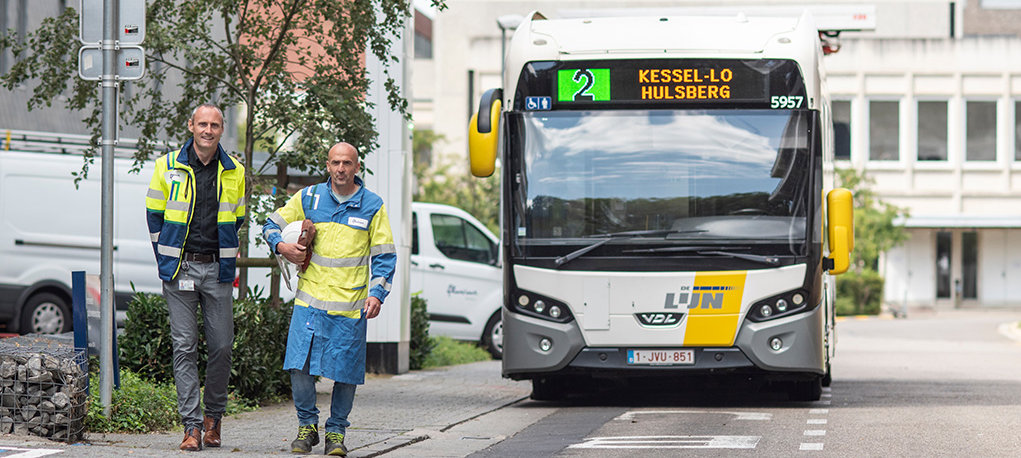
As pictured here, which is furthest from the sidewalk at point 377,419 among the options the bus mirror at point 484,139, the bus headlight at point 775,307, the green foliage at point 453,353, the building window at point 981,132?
the building window at point 981,132

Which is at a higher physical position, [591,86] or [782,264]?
[591,86]

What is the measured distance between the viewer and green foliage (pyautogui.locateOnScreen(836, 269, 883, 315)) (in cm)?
4522

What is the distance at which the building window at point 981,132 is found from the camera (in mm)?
52188

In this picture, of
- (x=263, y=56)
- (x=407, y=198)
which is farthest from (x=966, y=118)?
(x=263, y=56)

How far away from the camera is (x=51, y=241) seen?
18094mm

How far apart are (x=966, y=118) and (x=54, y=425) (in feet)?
158

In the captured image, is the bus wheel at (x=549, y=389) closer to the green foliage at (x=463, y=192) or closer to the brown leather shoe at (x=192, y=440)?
the brown leather shoe at (x=192, y=440)

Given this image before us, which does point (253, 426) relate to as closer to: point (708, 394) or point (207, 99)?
point (207, 99)

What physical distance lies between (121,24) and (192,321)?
1923 millimetres

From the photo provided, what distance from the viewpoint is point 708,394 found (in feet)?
45.9

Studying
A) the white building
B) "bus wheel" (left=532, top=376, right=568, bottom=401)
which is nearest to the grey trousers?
"bus wheel" (left=532, top=376, right=568, bottom=401)

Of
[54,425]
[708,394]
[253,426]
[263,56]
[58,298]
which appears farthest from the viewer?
[58,298]

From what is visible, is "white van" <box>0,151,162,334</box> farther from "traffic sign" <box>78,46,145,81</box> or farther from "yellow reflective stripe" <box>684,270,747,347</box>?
"traffic sign" <box>78,46,145,81</box>

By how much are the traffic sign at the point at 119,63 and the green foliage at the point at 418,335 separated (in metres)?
8.42
